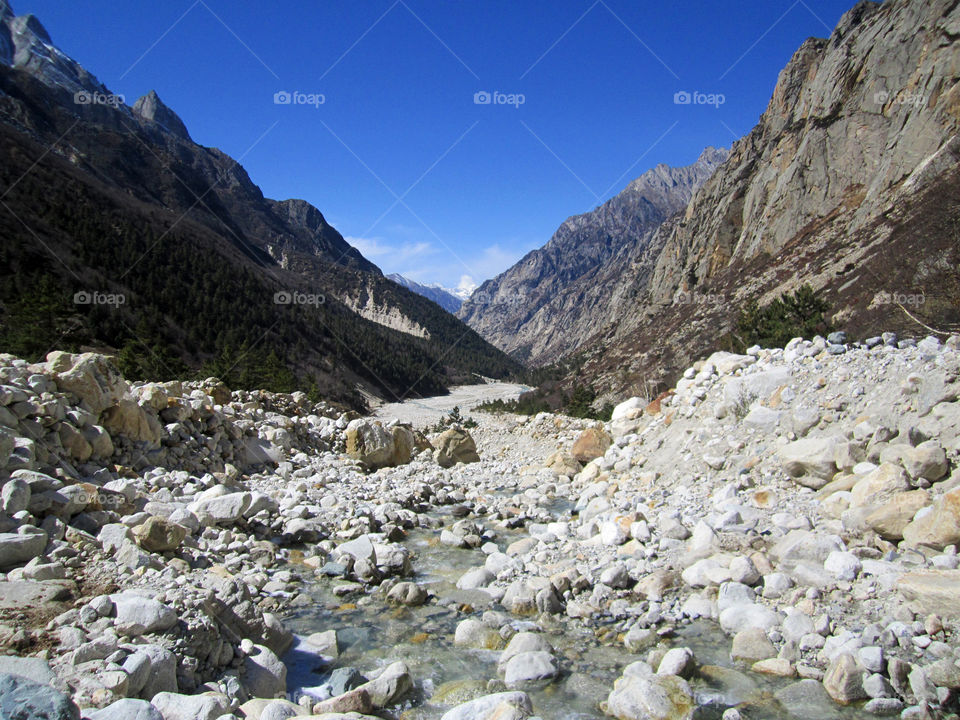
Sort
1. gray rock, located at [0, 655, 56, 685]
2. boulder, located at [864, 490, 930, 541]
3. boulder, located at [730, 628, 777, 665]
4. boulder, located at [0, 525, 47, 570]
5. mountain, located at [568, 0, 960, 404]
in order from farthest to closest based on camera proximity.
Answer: mountain, located at [568, 0, 960, 404] < boulder, located at [864, 490, 930, 541] < boulder, located at [730, 628, 777, 665] < boulder, located at [0, 525, 47, 570] < gray rock, located at [0, 655, 56, 685]

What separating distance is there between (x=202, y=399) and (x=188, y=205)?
→ 136m

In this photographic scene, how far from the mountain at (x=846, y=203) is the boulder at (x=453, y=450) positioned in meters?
19.9

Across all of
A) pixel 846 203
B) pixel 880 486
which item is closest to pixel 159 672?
pixel 880 486

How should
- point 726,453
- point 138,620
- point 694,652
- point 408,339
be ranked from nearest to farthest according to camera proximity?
point 138,620, point 694,652, point 726,453, point 408,339

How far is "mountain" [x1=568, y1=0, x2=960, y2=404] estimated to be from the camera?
31641mm

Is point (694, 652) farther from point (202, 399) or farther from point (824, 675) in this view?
point (202, 399)

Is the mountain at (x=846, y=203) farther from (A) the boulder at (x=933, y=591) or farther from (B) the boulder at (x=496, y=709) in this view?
(B) the boulder at (x=496, y=709)

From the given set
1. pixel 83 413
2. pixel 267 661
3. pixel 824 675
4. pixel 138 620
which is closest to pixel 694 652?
pixel 824 675

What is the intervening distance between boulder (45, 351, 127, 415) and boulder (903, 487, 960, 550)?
1378cm

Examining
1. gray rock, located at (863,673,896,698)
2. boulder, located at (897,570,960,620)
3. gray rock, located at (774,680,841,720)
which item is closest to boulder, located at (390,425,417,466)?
gray rock, located at (774,680,841,720)

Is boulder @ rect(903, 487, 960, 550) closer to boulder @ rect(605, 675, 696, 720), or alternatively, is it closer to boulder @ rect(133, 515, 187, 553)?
boulder @ rect(605, 675, 696, 720)

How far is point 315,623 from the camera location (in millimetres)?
6594

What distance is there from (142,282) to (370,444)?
5466 centimetres

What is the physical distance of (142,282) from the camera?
6003 cm
